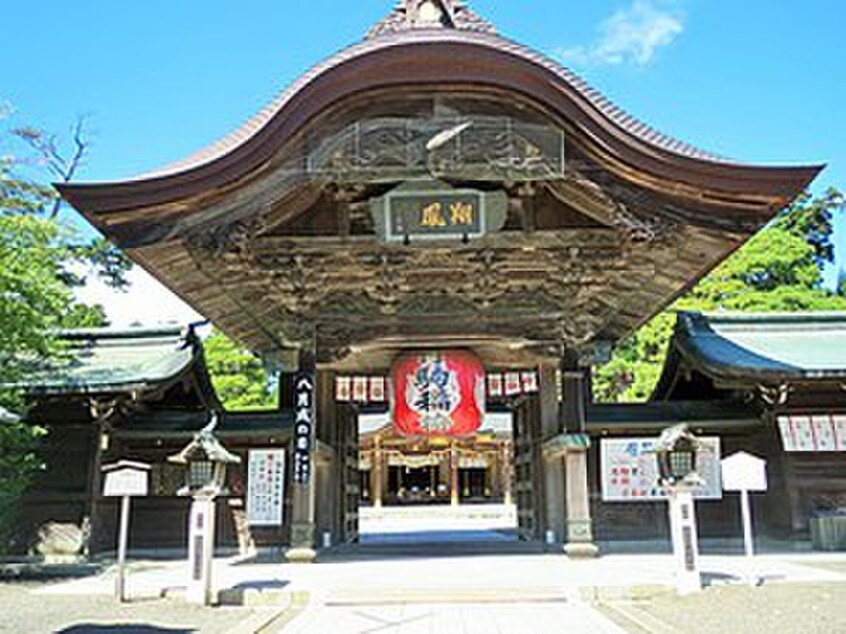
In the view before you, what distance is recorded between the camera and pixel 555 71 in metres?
7.83

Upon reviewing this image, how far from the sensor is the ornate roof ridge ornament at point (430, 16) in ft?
30.4

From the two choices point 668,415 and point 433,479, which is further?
point 433,479

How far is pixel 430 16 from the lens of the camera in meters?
9.30

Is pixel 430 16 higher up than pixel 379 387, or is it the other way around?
pixel 430 16

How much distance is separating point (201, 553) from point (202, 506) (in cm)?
54

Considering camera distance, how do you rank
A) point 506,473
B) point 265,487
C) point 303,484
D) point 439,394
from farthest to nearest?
point 506,473
point 265,487
point 439,394
point 303,484

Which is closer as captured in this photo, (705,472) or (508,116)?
(508,116)

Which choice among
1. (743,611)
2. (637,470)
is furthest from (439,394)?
(743,611)

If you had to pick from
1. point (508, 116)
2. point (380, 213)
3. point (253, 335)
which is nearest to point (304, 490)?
point (253, 335)

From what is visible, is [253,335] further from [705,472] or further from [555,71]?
[705,472]

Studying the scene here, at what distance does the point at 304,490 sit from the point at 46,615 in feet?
14.4

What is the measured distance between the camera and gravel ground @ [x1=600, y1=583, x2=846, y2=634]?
600 cm

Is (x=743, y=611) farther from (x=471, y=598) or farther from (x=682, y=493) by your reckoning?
(x=471, y=598)

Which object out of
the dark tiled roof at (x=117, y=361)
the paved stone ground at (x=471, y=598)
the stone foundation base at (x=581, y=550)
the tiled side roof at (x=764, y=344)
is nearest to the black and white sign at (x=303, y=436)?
the paved stone ground at (x=471, y=598)
